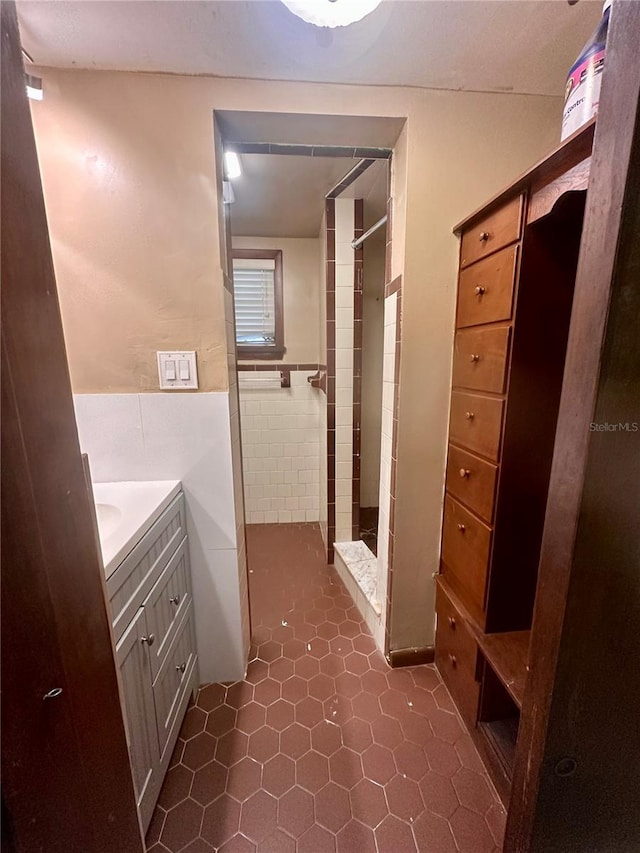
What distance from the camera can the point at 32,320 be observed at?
371 millimetres

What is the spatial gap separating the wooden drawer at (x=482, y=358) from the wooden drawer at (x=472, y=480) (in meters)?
0.25

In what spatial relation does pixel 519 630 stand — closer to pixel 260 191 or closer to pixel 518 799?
pixel 518 799

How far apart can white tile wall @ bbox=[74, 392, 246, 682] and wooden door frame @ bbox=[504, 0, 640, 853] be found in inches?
40.8

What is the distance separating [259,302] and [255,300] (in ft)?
0.11

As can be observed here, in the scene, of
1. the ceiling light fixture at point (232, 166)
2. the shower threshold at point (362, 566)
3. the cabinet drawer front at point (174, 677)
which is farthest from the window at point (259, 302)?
the cabinet drawer front at point (174, 677)

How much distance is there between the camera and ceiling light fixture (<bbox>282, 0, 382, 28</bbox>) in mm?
752

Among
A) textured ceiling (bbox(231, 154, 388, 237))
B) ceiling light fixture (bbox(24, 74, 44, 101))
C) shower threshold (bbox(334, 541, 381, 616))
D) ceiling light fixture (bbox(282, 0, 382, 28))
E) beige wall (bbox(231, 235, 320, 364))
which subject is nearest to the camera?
ceiling light fixture (bbox(282, 0, 382, 28))

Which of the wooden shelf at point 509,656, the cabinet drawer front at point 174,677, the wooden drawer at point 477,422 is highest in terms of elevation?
the wooden drawer at point 477,422

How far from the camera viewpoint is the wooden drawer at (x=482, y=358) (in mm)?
1014

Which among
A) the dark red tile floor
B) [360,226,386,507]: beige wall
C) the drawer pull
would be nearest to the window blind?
[360,226,386,507]: beige wall

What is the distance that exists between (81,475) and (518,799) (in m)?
0.97

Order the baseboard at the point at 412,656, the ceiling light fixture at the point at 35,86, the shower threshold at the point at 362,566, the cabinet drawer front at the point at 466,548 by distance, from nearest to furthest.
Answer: the ceiling light fixture at the point at 35,86 → the cabinet drawer front at the point at 466,548 → the baseboard at the point at 412,656 → the shower threshold at the point at 362,566

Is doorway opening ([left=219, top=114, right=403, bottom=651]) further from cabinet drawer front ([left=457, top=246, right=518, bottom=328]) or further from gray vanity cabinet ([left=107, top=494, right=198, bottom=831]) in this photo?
gray vanity cabinet ([left=107, top=494, right=198, bottom=831])

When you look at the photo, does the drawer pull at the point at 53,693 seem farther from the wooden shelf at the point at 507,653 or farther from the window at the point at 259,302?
the window at the point at 259,302
